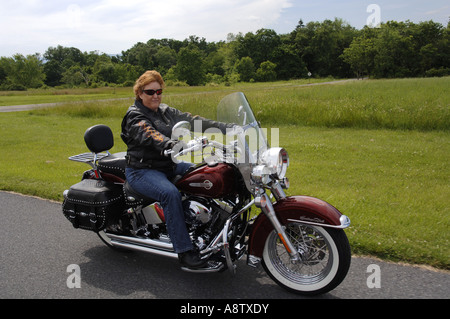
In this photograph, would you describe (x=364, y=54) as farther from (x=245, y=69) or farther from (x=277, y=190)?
(x=277, y=190)

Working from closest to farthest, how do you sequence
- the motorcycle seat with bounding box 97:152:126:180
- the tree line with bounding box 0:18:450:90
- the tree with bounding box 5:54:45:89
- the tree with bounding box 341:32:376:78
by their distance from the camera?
the motorcycle seat with bounding box 97:152:126:180, the tree line with bounding box 0:18:450:90, the tree with bounding box 341:32:376:78, the tree with bounding box 5:54:45:89

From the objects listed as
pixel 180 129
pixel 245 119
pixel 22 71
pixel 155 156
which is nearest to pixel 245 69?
pixel 22 71

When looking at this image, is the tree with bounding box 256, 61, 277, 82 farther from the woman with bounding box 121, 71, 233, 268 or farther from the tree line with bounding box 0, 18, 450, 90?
the woman with bounding box 121, 71, 233, 268

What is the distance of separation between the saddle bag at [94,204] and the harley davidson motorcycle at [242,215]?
11 mm

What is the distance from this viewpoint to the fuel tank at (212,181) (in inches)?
122

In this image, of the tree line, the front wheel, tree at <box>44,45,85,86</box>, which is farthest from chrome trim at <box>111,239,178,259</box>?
tree at <box>44,45,85,86</box>

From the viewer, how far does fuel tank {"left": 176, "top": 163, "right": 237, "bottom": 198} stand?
3.09 metres

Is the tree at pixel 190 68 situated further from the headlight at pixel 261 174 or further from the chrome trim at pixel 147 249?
the headlight at pixel 261 174

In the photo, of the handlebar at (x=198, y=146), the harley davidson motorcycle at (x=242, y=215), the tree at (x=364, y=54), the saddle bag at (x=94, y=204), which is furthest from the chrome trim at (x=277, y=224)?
the tree at (x=364, y=54)

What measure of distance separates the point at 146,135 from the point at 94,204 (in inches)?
38.0

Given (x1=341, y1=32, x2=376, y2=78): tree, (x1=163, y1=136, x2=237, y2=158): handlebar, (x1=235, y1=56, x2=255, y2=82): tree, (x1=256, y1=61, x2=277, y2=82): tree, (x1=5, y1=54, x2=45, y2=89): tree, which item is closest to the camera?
(x1=163, y1=136, x2=237, y2=158): handlebar

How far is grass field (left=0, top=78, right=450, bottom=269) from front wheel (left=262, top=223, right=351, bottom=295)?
1010 mm
